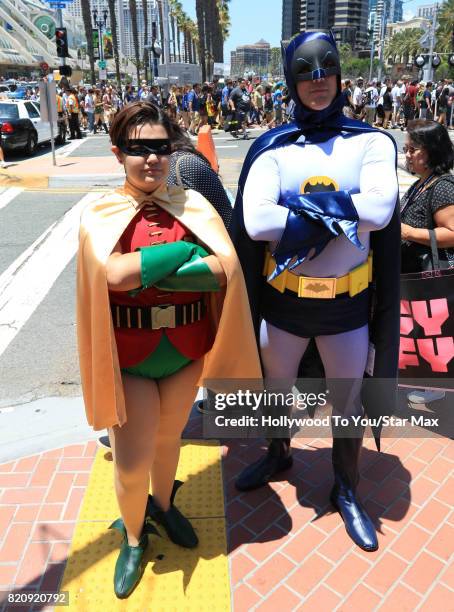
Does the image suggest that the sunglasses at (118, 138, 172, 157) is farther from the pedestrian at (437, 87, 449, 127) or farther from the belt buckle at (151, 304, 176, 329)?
the pedestrian at (437, 87, 449, 127)

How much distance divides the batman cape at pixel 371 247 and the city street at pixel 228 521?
514mm

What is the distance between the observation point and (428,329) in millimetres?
3201

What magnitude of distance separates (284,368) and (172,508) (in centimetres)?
82

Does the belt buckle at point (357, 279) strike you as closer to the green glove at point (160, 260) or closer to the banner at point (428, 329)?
the green glove at point (160, 260)

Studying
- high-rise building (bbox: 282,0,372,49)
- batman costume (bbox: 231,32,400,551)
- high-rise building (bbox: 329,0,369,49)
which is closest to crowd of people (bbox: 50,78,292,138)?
batman costume (bbox: 231,32,400,551)

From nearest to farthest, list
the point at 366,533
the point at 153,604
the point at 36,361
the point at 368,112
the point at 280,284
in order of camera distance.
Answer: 1. the point at 153,604
2. the point at 280,284
3. the point at 366,533
4. the point at 36,361
5. the point at 368,112

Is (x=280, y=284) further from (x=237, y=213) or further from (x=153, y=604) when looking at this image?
(x=153, y=604)

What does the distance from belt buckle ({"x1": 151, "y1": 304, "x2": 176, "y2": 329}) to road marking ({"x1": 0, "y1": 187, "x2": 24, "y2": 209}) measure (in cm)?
861

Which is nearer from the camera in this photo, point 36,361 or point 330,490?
point 330,490

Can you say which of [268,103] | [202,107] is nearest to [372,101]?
[268,103]

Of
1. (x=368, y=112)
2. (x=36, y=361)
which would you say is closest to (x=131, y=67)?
(x=368, y=112)

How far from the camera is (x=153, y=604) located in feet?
7.18

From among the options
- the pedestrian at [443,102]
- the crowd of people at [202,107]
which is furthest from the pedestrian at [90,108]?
the pedestrian at [443,102]

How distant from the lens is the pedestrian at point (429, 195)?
2990 millimetres
